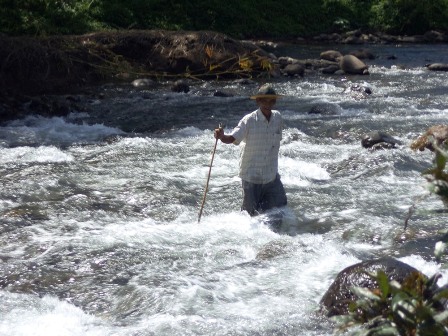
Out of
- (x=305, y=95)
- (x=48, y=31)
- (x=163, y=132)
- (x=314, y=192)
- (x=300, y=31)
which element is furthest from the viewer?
(x=300, y=31)

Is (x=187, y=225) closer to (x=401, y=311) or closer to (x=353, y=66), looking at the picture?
(x=401, y=311)

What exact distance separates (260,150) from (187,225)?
1.31m

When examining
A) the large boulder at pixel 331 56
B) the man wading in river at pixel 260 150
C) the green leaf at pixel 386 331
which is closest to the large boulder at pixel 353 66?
the large boulder at pixel 331 56

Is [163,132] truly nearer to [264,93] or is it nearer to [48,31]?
[264,93]

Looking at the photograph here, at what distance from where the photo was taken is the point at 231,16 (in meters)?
30.8

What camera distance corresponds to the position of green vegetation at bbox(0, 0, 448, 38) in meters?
24.3

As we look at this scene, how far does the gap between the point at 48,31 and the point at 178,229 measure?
15.9m

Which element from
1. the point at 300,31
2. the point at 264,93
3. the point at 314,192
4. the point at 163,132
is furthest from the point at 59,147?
the point at 300,31

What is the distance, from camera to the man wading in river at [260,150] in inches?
323

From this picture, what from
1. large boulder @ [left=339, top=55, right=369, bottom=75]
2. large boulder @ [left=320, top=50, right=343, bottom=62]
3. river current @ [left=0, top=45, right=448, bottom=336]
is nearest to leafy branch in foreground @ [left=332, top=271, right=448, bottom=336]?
river current @ [left=0, top=45, right=448, bottom=336]

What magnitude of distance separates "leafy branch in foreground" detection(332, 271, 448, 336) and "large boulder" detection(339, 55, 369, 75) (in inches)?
735

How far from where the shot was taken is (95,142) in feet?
44.6

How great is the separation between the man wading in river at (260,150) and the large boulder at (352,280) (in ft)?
6.86

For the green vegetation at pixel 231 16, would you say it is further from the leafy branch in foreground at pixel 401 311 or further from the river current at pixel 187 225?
the leafy branch in foreground at pixel 401 311
